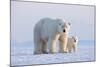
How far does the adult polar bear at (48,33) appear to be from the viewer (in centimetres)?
244

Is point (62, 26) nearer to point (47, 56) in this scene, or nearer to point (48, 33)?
point (48, 33)

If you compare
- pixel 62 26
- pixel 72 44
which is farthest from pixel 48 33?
pixel 72 44

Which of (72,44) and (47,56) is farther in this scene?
(72,44)

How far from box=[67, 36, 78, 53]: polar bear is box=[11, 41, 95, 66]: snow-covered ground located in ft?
0.13

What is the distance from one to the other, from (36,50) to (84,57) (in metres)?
0.51

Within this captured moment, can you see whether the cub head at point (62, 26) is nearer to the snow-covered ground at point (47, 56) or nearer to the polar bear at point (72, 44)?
the polar bear at point (72, 44)

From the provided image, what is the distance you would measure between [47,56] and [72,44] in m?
0.28

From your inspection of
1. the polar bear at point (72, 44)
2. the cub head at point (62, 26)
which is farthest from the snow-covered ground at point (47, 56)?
the cub head at point (62, 26)

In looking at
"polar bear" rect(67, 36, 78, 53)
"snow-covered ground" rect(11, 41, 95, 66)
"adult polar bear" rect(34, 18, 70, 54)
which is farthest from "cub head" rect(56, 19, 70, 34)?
"snow-covered ground" rect(11, 41, 95, 66)

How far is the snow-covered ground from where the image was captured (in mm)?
2354

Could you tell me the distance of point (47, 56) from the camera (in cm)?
247

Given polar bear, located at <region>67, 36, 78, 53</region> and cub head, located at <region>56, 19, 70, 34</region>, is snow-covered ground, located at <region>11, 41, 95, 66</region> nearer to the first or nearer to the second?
polar bear, located at <region>67, 36, 78, 53</region>

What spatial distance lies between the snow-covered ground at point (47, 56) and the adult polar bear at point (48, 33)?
56mm
